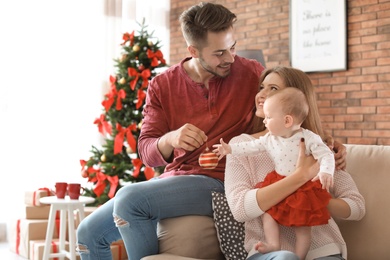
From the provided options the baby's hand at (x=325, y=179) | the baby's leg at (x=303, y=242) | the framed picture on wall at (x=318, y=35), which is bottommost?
the baby's leg at (x=303, y=242)

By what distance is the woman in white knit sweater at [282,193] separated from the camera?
205 centimetres

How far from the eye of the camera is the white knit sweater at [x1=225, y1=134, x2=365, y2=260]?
82.3 inches

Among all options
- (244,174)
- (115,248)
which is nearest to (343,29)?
(115,248)

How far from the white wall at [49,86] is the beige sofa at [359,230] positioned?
3.06 meters

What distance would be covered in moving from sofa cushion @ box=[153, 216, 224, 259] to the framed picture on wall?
3532 mm

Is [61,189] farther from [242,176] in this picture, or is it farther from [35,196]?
[242,176]

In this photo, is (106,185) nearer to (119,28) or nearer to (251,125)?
(119,28)

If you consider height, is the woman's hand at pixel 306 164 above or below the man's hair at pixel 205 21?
below

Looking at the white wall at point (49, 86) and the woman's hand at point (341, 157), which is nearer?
the woman's hand at point (341, 157)

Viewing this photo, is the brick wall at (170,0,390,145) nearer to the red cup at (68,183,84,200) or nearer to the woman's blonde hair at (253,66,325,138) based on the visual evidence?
the red cup at (68,183,84,200)

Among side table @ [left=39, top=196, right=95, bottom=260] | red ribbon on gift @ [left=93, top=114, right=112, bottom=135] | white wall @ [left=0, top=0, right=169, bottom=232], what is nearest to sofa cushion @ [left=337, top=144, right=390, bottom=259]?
side table @ [left=39, top=196, right=95, bottom=260]

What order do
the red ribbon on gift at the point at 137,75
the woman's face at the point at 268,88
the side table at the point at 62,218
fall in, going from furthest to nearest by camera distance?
1. the red ribbon on gift at the point at 137,75
2. the side table at the point at 62,218
3. the woman's face at the point at 268,88

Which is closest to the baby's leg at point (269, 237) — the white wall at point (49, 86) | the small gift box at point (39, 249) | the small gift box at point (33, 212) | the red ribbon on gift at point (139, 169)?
the small gift box at point (39, 249)

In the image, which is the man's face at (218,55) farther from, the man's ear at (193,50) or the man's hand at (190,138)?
the man's hand at (190,138)
